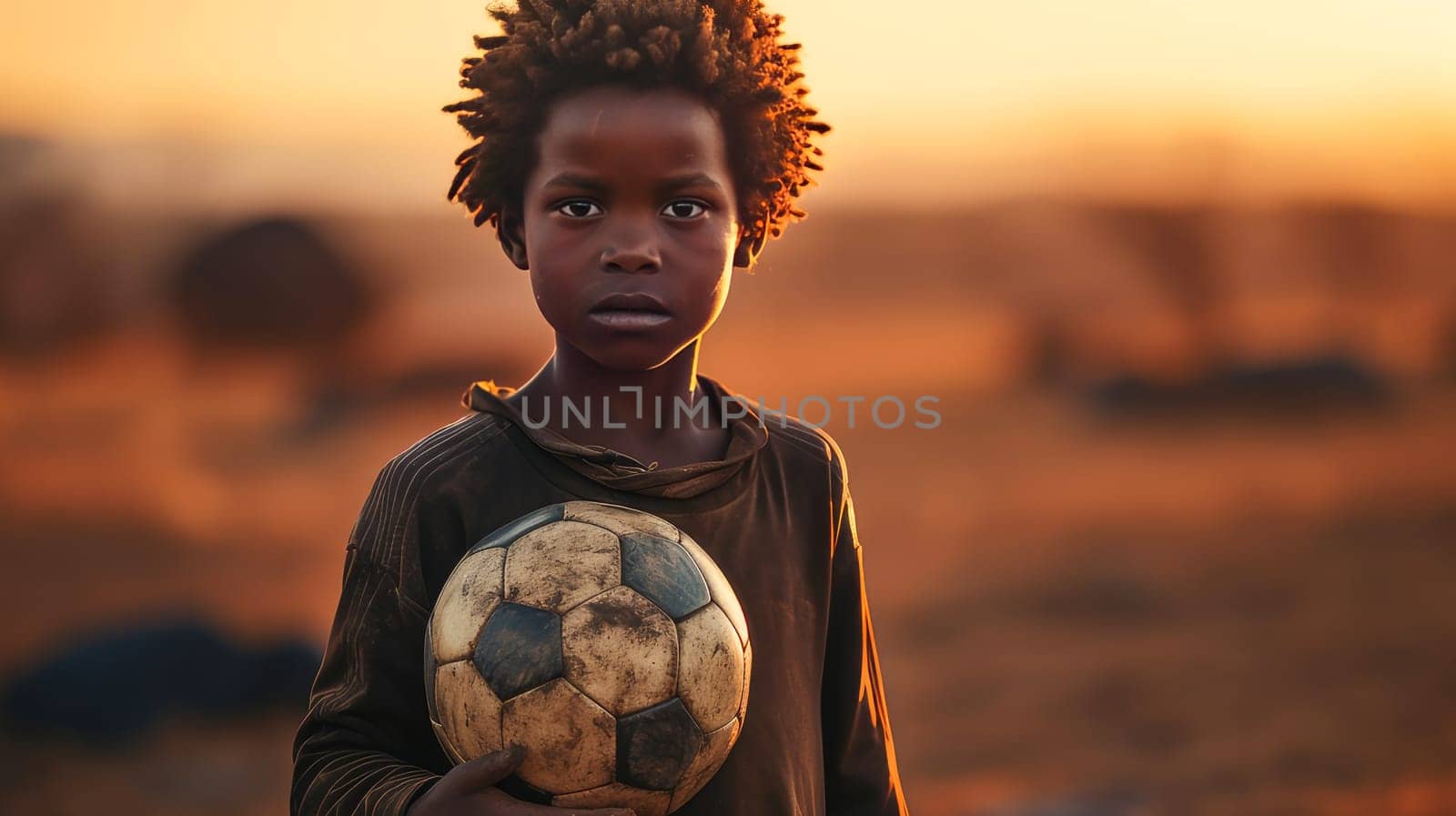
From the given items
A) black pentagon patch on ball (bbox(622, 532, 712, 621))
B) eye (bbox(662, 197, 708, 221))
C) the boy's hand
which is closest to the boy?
eye (bbox(662, 197, 708, 221))

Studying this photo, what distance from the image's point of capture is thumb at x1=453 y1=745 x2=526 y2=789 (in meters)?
2.10

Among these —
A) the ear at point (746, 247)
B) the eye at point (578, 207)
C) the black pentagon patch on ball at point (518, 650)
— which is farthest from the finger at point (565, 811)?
the ear at point (746, 247)

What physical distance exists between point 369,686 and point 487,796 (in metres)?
0.34

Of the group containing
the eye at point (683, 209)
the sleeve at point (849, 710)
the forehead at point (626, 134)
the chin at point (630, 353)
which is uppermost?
the forehead at point (626, 134)

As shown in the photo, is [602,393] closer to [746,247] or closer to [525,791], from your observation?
[746,247]

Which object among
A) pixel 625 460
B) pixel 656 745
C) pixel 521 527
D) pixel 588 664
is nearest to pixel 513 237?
pixel 625 460

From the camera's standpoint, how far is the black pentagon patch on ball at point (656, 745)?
211 cm

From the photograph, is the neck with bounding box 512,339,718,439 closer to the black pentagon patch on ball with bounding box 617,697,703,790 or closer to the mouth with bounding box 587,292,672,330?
the mouth with bounding box 587,292,672,330

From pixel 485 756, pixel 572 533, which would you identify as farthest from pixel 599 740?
pixel 572 533

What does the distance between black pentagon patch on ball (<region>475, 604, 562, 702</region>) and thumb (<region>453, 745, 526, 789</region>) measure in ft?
0.26

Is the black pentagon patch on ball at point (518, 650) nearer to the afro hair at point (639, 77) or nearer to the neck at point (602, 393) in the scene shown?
the neck at point (602, 393)

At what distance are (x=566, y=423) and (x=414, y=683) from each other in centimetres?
50

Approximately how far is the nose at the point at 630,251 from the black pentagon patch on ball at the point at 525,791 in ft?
2.63

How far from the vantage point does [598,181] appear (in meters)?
2.41
